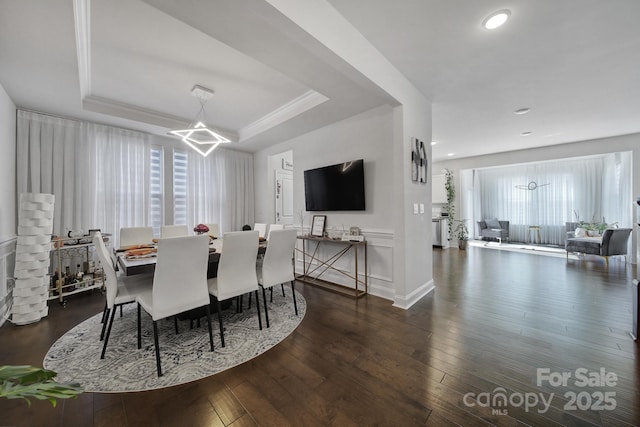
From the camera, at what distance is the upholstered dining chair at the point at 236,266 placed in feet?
7.23

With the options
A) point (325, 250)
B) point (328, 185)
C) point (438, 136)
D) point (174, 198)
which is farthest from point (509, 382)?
point (174, 198)

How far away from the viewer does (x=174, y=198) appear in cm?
460

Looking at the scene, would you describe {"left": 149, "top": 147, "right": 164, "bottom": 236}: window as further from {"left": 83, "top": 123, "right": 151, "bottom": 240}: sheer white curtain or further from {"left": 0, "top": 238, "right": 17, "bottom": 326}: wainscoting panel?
{"left": 0, "top": 238, "right": 17, "bottom": 326}: wainscoting panel

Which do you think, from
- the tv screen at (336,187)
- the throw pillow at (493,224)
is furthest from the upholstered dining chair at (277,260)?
the throw pillow at (493,224)

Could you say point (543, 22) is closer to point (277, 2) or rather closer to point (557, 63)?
point (557, 63)

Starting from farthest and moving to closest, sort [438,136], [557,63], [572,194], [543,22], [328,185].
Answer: [572,194] < [438,136] < [328,185] < [557,63] < [543,22]

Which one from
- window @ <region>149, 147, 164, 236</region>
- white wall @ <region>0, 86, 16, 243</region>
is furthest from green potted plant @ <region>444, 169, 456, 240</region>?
white wall @ <region>0, 86, 16, 243</region>

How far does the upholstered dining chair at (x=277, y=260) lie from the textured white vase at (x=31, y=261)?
236cm

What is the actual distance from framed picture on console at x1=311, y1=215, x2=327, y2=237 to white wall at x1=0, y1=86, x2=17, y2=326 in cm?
359

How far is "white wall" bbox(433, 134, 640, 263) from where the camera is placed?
5.03 m

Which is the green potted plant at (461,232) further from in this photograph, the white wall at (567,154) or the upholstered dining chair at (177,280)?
the upholstered dining chair at (177,280)

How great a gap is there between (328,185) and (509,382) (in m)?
2.94

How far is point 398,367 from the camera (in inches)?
72.4

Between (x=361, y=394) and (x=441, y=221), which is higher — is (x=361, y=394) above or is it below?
below
